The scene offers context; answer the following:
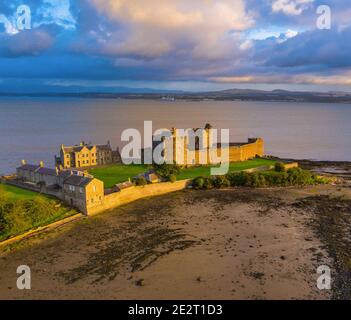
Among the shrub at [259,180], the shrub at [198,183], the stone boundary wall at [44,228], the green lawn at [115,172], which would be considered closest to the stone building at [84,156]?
the green lawn at [115,172]

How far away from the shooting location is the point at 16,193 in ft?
142

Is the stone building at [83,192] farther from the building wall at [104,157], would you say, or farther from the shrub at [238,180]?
the building wall at [104,157]

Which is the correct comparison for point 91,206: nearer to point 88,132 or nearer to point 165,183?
point 165,183

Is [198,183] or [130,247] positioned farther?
[198,183]

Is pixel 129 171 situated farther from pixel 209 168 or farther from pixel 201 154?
pixel 201 154

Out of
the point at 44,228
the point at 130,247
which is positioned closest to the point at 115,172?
the point at 44,228

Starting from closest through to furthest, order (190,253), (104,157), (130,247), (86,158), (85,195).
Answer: (190,253)
(130,247)
(85,195)
(86,158)
(104,157)

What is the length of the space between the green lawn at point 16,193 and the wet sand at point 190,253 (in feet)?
27.3

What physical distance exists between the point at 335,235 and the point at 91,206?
23.4 m

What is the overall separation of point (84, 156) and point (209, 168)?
19.5 m

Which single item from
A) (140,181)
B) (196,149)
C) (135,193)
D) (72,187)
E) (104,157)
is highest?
(196,149)

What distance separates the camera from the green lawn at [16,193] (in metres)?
41.4

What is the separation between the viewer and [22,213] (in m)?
35.2
